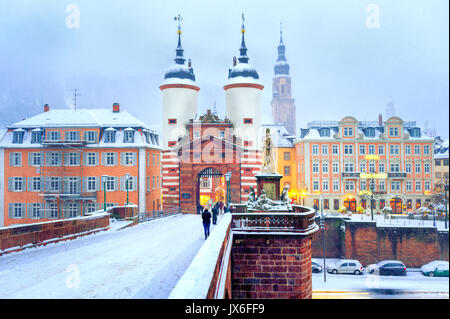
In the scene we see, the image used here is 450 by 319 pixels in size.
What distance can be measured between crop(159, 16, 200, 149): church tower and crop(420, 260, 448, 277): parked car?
2888cm

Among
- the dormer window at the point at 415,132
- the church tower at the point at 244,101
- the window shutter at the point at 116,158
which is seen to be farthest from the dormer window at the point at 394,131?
the window shutter at the point at 116,158

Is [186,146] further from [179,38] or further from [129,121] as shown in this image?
[179,38]

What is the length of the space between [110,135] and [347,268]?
92.7 ft

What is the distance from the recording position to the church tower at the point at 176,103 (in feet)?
142

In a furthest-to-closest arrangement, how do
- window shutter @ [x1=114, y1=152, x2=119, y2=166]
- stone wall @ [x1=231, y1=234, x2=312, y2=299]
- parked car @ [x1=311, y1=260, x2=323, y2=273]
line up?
window shutter @ [x1=114, y1=152, x2=119, y2=166], parked car @ [x1=311, y1=260, x2=323, y2=273], stone wall @ [x1=231, y1=234, x2=312, y2=299]

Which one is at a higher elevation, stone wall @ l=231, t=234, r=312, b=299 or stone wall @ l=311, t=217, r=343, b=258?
stone wall @ l=231, t=234, r=312, b=299

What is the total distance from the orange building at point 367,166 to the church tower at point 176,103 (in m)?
17.1

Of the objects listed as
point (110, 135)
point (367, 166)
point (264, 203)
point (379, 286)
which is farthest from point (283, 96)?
point (264, 203)

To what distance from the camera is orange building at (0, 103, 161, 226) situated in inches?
1401

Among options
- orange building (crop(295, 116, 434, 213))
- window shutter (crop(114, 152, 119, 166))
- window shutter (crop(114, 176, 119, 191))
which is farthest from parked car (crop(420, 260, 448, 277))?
window shutter (crop(114, 152, 119, 166))

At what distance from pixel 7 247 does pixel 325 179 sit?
4195 cm

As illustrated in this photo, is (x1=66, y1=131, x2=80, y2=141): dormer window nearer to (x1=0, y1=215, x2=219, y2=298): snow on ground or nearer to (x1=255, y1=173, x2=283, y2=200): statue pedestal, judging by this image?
(x1=0, y1=215, x2=219, y2=298): snow on ground

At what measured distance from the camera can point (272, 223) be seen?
15977 millimetres
